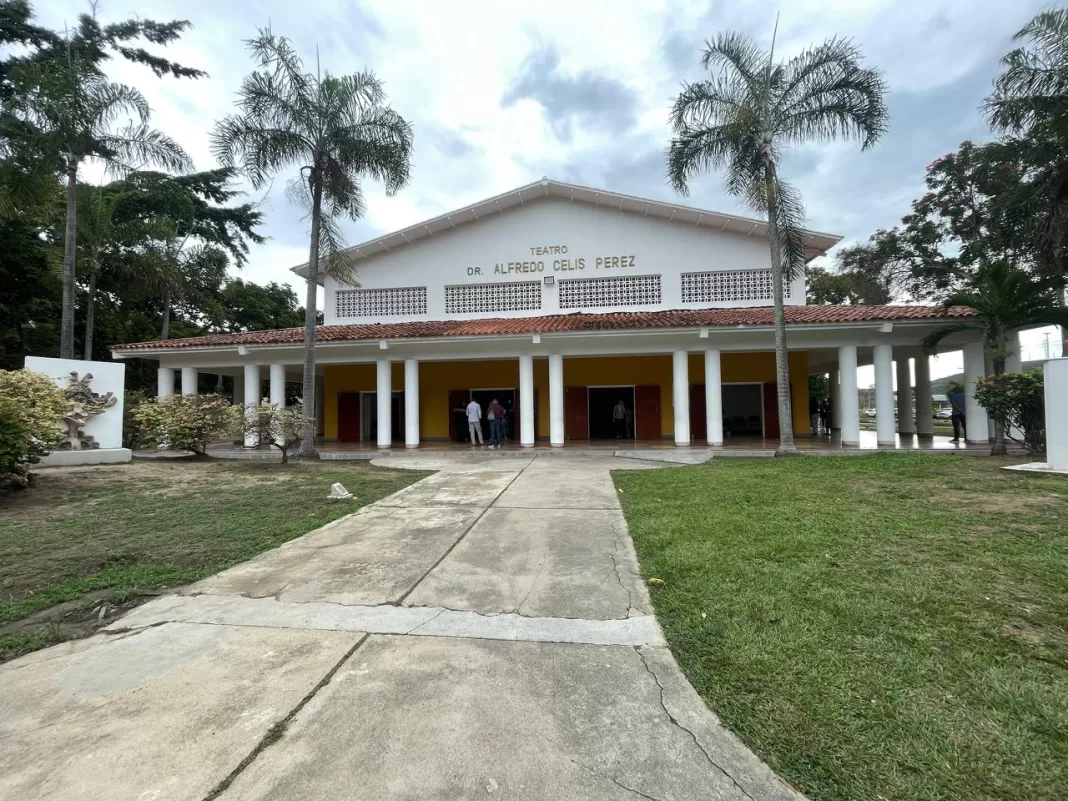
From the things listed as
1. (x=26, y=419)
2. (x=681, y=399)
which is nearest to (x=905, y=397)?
(x=681, y=399)

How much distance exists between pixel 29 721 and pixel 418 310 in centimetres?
1511

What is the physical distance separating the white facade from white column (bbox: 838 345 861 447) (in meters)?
3.03

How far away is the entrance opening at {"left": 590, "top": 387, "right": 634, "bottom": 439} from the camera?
17.2 metres

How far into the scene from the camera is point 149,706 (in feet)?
7.95

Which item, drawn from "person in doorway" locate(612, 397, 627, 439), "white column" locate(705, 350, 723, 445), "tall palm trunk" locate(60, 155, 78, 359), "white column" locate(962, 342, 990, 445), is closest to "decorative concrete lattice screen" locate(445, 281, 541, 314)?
"person in doorway" locate(612, 397, 627, 439)

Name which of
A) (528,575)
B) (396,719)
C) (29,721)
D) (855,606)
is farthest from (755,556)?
(29,721)

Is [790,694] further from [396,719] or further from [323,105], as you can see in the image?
[323,105]

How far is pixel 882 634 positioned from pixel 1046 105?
1514 centimetres

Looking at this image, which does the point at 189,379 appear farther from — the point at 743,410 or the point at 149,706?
the point at 743,410

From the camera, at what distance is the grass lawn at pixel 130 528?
371 centimetres

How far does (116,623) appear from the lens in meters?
3.41

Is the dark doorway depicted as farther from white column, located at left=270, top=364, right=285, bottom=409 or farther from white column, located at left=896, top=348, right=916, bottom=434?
white column, located at left=896, top=348, right=916, bottom=434

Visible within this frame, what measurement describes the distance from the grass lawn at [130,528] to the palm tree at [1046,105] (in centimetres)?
1580

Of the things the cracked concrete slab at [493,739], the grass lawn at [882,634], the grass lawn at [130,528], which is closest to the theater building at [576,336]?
the grass lawn at [130,528]
